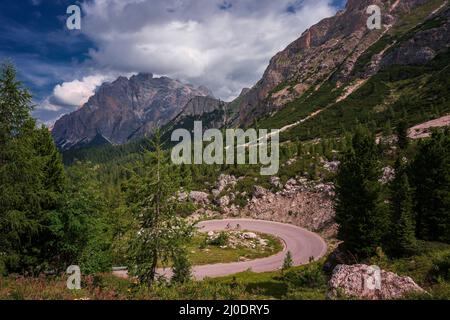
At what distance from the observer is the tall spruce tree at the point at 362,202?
28.1 m

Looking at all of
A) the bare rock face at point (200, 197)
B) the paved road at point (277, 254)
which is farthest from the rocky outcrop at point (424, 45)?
the paved road at point (277, 254)

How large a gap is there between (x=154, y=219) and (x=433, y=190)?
3103 centimetres

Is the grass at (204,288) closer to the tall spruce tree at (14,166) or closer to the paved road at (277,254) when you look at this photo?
the tall spruce tree at (14,166)

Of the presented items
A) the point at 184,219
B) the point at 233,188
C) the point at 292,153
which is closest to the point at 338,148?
the point at 292,153

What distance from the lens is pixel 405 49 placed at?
7210 inches

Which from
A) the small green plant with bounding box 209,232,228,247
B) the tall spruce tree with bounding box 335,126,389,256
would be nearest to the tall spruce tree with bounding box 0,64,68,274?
the tall spruce tree with bounding box 335,126,389,256

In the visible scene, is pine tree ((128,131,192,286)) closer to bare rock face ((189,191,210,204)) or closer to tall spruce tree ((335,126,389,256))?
tall spruce tree ((335,126,389,256))

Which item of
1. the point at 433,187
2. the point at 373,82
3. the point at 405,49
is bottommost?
the point at 433,187

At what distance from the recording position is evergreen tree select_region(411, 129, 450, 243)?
3244 cm

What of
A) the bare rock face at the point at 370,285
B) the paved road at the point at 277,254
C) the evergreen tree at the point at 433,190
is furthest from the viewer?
the paved road at the point at 277,254

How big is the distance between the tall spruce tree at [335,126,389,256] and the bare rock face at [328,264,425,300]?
44.2 ft

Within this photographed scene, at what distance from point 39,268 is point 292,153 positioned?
74.1m

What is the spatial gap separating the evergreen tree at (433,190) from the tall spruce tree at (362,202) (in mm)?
8197
